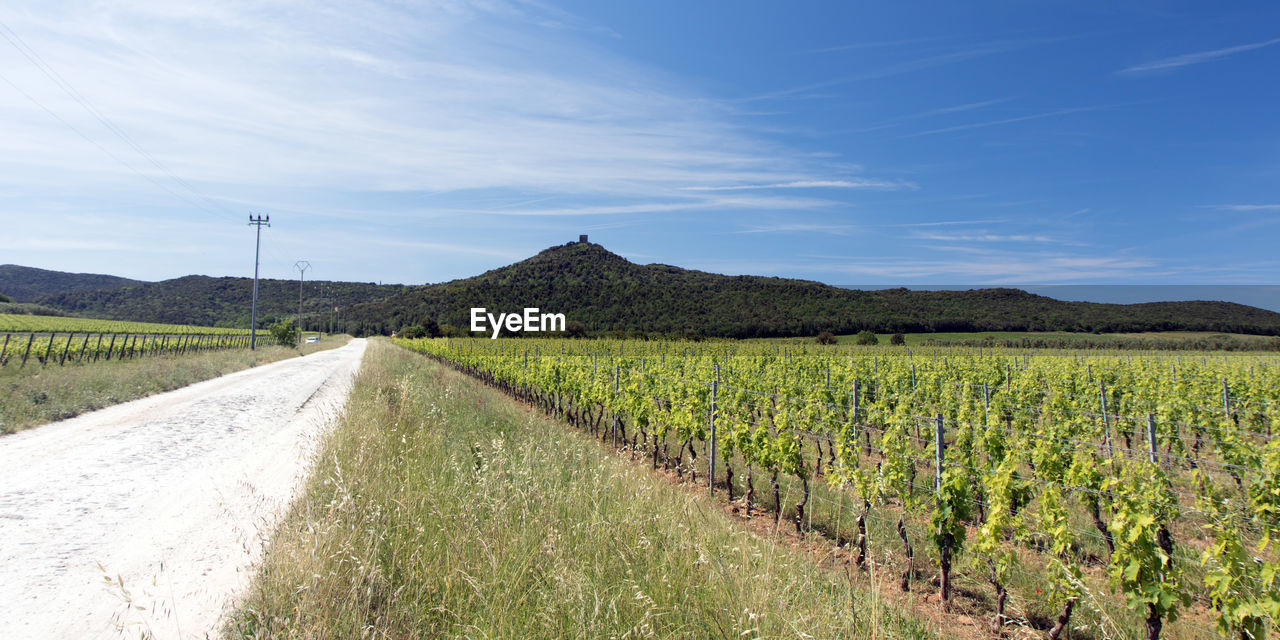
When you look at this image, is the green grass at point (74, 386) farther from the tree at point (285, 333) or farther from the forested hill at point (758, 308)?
the forested hill at point (758, 308)

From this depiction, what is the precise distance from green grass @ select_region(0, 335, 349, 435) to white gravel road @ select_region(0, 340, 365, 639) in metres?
0.63

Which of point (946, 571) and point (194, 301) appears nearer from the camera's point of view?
point (946, 571)

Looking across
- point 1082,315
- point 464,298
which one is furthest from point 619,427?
point 1082,315

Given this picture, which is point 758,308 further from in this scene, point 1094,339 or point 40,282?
point 40,282

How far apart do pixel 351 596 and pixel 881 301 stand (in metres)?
87.7

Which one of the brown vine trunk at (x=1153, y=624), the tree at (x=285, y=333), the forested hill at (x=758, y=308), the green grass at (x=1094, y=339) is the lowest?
the tree at (x=285, y=333)

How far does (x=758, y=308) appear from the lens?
75.2 metres

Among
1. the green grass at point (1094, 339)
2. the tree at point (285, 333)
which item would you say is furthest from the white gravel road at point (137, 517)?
the green grass at point (1094, 339)

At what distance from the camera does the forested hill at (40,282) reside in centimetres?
10838

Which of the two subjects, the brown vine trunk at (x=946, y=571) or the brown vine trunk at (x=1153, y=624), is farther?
the brown vine trunk at (x=946, y=571)

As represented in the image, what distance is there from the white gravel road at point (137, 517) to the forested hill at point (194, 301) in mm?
79431

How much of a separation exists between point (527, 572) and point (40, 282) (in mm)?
158458

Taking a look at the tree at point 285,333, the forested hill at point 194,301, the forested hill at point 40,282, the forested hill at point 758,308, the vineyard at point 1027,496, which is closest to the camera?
the vineyard at point 1027,496

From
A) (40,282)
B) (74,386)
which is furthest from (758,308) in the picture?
(40,282)
